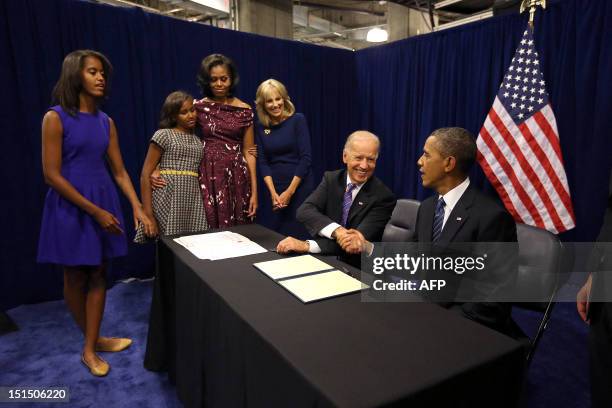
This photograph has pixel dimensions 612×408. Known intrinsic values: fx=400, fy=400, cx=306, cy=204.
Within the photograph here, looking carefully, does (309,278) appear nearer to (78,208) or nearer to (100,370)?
(78,208)

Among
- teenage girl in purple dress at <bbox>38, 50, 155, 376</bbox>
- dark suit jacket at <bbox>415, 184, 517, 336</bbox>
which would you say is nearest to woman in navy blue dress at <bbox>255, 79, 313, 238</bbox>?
teenage girl in purple dress at <bbox>38, 50, 155, 376</bbox>

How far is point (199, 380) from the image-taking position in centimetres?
156

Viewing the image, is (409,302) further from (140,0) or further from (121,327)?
(140,0)

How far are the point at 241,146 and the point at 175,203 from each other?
0.60 m

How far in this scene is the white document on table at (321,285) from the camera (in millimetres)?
1274

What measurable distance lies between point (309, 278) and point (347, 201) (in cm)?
73

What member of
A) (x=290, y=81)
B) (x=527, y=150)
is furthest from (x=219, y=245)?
(x=290, y=81)

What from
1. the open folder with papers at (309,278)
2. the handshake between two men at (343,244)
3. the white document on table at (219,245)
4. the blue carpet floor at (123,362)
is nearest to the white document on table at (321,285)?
the open folder with papers at (309,278)

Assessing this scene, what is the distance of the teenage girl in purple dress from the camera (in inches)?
74.5

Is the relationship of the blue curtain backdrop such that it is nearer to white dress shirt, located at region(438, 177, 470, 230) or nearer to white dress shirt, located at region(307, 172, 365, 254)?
white dress shirt, located at region(438, 177, 470, 230)

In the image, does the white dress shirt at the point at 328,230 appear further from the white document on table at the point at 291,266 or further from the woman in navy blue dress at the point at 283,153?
the woman in navy blue dress at the point at 283,153

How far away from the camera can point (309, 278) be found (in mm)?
1429

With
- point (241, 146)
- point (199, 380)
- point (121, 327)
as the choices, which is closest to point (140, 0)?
point (241, 146)

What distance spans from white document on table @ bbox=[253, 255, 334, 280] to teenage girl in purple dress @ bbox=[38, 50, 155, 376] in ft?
3.20
